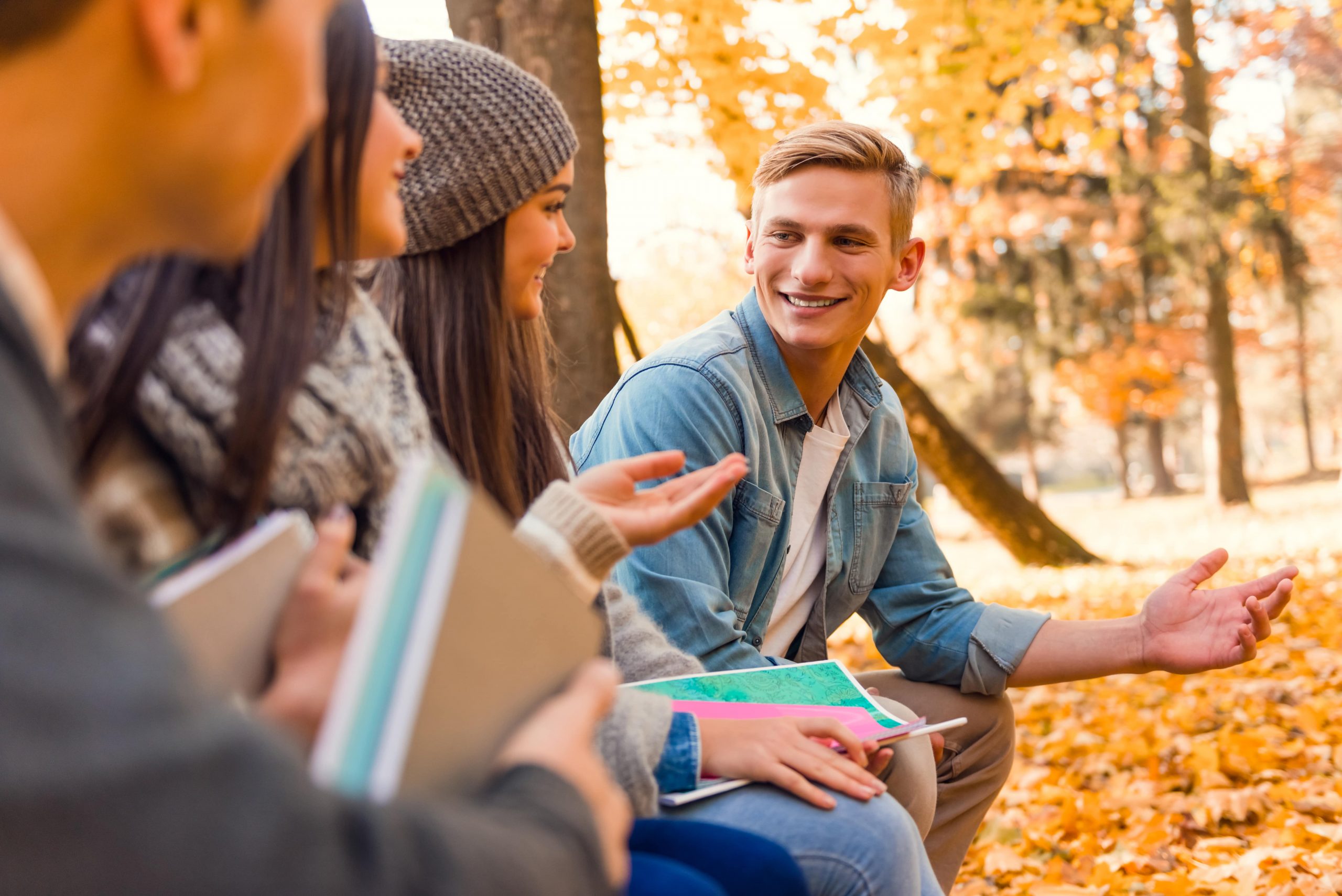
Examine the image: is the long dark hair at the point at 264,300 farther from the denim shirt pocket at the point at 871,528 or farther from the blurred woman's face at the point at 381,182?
the denim shirt pocket at the point at 871,528

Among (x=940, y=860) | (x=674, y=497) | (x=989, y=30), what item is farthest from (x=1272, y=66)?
(x=674, y=497)

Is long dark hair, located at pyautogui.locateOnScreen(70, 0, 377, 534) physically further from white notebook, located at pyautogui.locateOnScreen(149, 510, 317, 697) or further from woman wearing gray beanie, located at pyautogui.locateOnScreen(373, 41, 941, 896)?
woman wearing gray beanie, located at pyautogui.locateOnScreen(373, 41, 941, 896)

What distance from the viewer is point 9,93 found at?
2.49 ft

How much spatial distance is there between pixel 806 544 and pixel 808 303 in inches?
24.6

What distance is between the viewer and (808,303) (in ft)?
9.51

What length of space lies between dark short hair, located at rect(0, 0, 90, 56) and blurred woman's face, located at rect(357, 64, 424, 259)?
52cm

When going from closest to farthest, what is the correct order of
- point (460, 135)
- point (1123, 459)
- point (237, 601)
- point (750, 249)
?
point (237, 601) → point (460, 135) → point (750, 249) → point (1123, 459)

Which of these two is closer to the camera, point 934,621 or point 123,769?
point 123,769

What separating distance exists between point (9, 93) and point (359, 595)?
1.70 ft

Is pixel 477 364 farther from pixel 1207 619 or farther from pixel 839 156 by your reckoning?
pixel 1207 619

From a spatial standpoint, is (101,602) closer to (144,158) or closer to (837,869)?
(144,158)

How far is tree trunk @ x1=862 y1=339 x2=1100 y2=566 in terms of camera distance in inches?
344

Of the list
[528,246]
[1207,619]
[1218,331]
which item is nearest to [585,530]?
[528,246]

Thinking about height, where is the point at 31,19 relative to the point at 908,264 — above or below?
above
